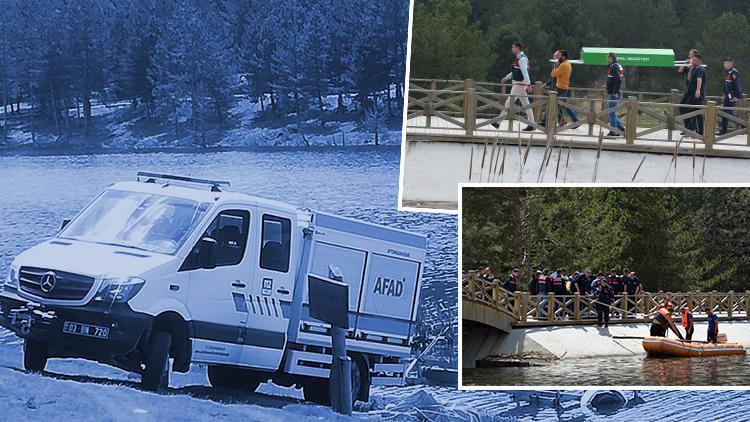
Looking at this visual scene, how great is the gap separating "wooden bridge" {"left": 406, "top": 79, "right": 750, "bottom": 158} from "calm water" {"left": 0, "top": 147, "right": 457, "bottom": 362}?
5.37 feet

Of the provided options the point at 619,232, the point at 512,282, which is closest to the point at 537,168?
the point at 512,282

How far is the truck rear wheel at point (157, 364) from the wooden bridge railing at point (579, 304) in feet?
10.5

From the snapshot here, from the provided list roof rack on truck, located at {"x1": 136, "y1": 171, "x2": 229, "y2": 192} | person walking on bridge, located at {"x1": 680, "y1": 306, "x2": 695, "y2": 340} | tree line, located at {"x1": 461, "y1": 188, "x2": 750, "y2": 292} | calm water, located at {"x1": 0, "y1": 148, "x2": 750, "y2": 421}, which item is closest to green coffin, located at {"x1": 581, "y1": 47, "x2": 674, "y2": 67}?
tree line, located at {"x1": 461, "y1": 188, "x2": 750, "y2": 292}

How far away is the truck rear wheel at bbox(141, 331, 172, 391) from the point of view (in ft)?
54.3

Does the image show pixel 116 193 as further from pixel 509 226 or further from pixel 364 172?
pixel 509 226

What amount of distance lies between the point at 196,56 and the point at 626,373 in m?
5.09

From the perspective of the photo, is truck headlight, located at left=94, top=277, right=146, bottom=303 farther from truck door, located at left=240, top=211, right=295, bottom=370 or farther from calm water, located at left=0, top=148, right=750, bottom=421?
truck door, located at left=240, top=211, right=295, bottom=370

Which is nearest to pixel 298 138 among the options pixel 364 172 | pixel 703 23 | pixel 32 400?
pixel 364 172

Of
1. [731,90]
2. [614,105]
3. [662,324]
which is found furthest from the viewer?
[662,324]

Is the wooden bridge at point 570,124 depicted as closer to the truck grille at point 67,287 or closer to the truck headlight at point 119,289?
the truck headlight at point 119,289

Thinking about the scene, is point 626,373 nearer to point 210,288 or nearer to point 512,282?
point 512,282

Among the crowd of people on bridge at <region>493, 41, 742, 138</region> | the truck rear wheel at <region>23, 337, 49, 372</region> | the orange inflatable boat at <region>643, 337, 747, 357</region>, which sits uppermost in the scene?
the crowd of people on bridge at <region>493, 41, 742, 138</region>

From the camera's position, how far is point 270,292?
1673cm

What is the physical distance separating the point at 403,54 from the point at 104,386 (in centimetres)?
388
